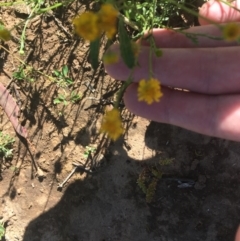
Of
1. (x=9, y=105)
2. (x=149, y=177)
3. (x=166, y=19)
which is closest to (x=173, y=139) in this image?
(x=149, y=177)

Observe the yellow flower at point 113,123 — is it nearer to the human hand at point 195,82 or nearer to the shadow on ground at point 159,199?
the human hand at point 195,82

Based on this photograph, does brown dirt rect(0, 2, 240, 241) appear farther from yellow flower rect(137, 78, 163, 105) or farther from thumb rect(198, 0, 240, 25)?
yellow flower rect(137, 78, 163, 105)

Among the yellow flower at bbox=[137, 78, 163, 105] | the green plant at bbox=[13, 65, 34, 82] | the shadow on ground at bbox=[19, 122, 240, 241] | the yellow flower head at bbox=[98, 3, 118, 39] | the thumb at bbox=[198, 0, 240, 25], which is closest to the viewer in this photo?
the yellow flower head at bbox=[98, 3, 118, 39]

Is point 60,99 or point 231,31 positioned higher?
point 60,99

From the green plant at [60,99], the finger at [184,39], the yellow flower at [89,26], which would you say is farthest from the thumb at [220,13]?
the green plant at [60,99]

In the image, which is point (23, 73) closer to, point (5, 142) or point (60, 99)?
point (60, 99)

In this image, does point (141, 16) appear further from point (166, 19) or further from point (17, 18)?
point (17, 18)

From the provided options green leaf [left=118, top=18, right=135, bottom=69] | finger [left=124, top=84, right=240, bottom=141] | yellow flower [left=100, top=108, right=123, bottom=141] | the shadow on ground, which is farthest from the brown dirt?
yellow flower [left=100, top=108, right=123, bottom=141]

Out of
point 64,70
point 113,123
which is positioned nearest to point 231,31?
point 113,123
